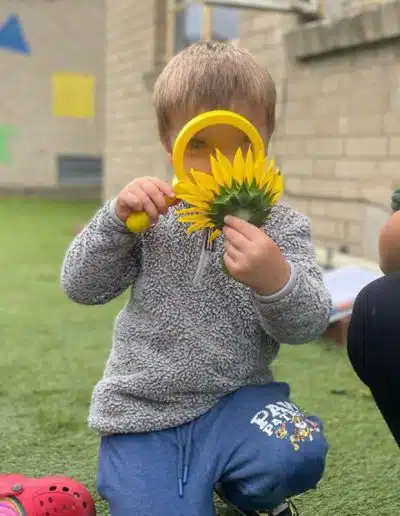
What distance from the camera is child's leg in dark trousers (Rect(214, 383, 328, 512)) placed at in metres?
0.90

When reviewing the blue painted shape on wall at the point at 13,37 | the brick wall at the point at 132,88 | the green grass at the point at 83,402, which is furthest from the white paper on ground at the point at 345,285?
the blue painted shape on wall at the point at 13,37

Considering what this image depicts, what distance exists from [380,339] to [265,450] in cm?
25

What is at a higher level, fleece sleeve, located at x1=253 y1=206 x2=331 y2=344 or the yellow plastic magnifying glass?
the yellow plastic magnifying glass

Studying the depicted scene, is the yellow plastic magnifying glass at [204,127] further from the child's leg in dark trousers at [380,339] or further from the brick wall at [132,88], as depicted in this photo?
the brick wall at [132,88]

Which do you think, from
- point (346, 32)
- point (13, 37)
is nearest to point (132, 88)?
point (346, 32)

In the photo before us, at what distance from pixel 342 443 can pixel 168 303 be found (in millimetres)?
521

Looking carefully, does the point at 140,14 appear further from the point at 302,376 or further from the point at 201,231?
the point at 201,231

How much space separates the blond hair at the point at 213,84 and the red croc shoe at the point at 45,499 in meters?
0.48

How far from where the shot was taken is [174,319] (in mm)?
966

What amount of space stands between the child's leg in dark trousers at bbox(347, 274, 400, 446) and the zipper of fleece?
0.78 feet

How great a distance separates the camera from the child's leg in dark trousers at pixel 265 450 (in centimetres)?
90

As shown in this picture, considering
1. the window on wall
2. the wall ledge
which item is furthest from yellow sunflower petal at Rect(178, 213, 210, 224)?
the window on wall

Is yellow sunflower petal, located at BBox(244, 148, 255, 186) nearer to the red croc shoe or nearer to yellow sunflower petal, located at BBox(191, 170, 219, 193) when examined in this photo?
yellow sunflower petal, located at BBox(191, 170, 219, 193)

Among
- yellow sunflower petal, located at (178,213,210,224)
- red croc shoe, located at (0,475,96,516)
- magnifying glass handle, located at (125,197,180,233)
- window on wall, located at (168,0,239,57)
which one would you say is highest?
window on wall, located at (168,0,239,57)
